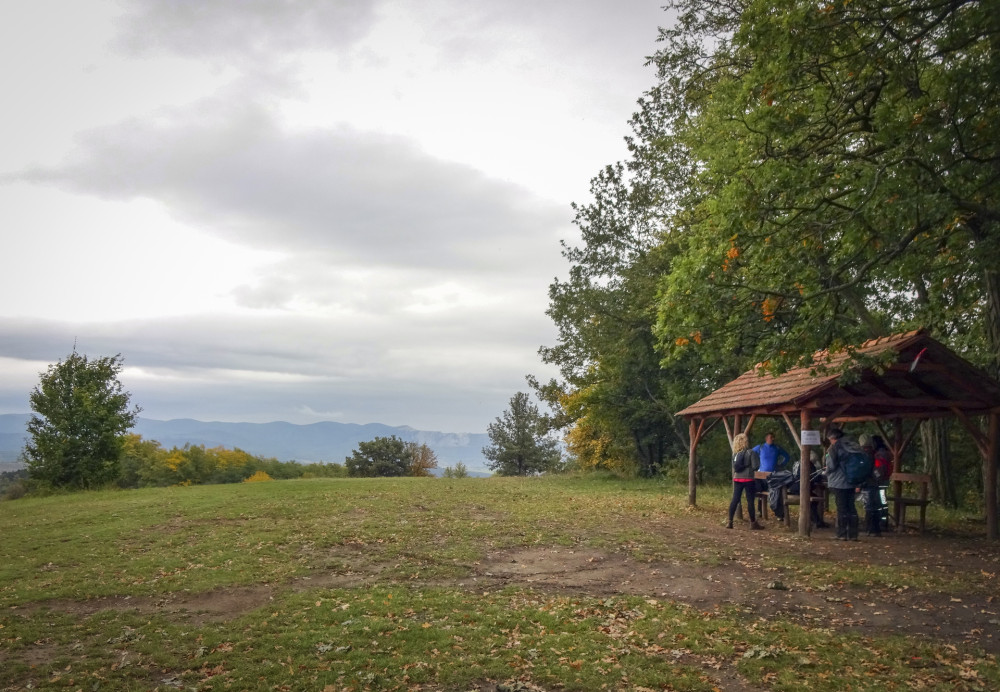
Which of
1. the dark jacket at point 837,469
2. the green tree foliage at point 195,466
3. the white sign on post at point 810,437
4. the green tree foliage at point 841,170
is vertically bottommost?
the green tree foliage at point 195,466

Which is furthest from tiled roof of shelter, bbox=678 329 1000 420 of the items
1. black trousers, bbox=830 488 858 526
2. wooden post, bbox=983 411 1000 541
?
black trousers, bbox=830 488 858 526

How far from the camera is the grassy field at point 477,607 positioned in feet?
21.7

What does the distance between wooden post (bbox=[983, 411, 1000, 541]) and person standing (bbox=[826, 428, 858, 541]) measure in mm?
2804

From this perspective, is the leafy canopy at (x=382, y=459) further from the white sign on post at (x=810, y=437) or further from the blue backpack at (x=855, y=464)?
the blue backpack at (x=855, y=464)

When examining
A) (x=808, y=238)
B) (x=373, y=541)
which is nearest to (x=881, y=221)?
(x=808, y=238)

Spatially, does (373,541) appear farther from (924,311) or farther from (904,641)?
(924,311)

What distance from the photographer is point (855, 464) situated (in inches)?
551

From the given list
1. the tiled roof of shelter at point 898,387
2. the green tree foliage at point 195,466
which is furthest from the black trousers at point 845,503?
the green tree foliage at point 195,466

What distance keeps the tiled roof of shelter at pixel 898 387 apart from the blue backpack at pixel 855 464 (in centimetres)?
108

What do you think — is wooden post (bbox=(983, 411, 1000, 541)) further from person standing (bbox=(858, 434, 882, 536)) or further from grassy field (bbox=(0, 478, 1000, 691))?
person standing (bbox=(858, 434, 882, 536))

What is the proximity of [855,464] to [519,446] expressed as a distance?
5292 centimetres

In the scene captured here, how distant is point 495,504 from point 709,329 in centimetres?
1064

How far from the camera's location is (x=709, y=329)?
1403cm

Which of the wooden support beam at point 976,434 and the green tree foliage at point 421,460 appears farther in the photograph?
the green tree foliage at point 421,460
